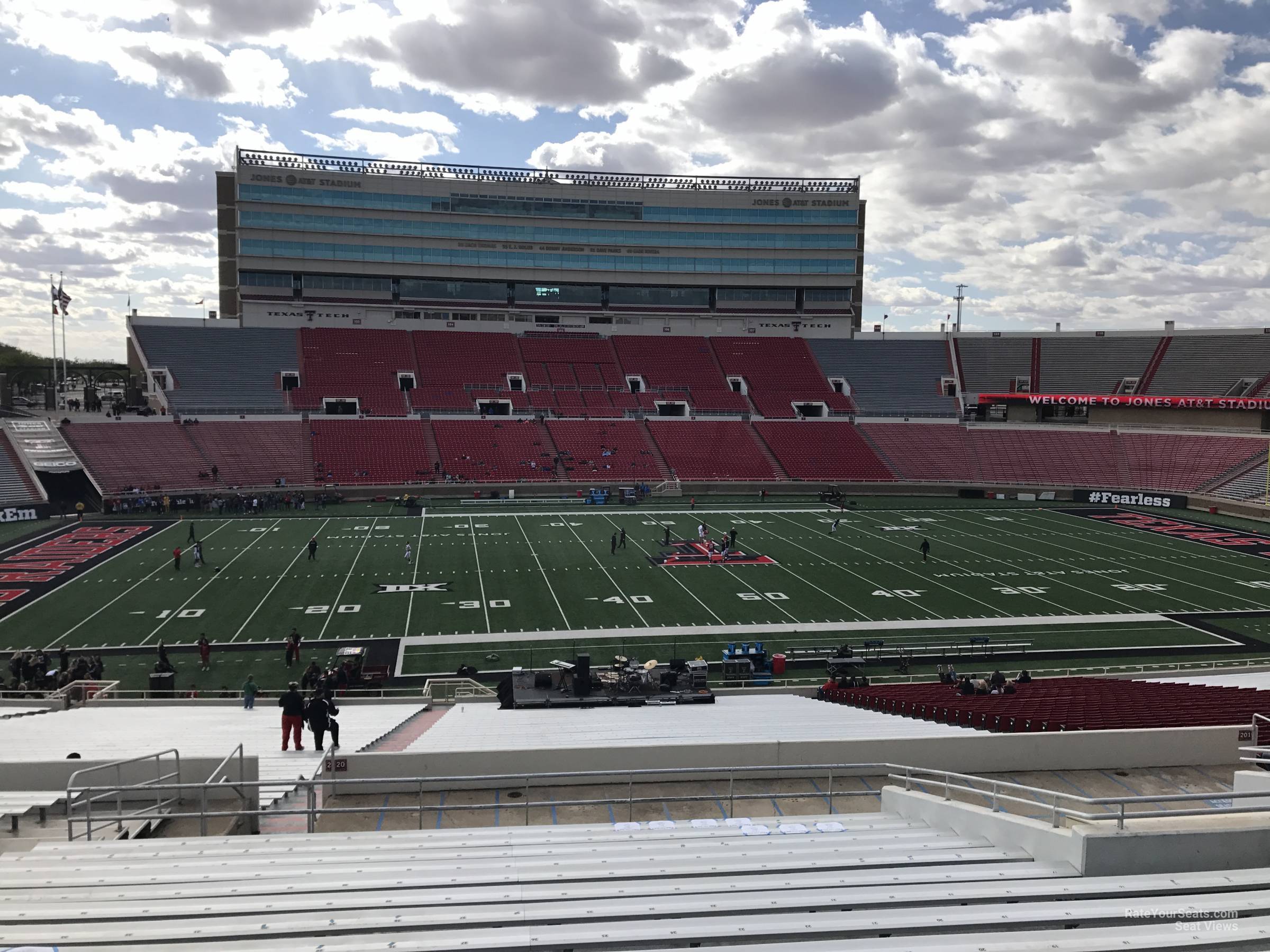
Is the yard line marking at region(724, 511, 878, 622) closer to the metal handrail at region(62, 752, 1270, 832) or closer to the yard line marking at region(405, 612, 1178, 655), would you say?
the yard line marking at region(405, 612, 1178, 655)

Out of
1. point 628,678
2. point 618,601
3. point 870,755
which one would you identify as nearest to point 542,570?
point 618,601

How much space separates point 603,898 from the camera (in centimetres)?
550

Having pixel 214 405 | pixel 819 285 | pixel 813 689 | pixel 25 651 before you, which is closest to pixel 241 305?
pixel 214 405

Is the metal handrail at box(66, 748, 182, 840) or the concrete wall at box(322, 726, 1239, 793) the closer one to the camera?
the metal handrail at box(66, 748, 182, 840)

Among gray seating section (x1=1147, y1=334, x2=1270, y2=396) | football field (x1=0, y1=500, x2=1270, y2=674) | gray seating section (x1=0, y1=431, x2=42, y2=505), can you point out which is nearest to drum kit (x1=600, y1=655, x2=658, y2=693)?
football field (x1=0, y1=500, x2=1270, y2=674)

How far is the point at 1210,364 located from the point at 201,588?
62294 mm

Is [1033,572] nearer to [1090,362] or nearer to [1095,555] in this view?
[1095,555]

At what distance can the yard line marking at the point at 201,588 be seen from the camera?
2434cm

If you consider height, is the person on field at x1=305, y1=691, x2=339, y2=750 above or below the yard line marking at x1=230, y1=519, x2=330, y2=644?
above

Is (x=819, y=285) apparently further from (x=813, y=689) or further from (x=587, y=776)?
(x=587, y=776)

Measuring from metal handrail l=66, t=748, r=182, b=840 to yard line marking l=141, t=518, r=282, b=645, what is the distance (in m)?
17.0

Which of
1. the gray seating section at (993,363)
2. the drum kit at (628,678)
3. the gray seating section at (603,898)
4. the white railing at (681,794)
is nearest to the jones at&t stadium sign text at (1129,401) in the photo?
the gray seating section at (993,363)

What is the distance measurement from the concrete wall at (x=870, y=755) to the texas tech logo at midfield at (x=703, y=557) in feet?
74.4

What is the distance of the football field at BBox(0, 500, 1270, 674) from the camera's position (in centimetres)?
2459
